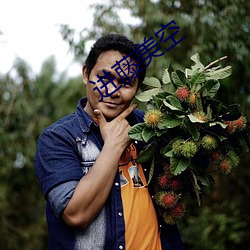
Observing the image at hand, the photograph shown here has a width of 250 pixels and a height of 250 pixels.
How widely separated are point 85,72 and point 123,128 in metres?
0.36

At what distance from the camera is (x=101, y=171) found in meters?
1.77

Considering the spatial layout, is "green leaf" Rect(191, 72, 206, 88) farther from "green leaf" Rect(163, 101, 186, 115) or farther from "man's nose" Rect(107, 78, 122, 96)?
"man's nose" Rect(107, 78, 122, 96)

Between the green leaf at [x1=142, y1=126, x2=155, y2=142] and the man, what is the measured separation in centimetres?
8

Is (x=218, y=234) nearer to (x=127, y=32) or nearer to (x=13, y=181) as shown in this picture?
(x=127, y=32)

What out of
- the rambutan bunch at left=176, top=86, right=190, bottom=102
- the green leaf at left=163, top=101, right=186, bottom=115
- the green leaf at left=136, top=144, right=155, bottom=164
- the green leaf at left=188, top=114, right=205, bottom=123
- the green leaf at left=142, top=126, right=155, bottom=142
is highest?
the rambutan bunch at left=176, top=86, right=190, bottom=102

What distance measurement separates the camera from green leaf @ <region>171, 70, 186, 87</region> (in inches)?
77.6

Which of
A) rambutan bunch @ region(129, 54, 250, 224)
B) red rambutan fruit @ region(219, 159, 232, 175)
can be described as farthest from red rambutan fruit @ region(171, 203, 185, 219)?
red rambutan fruit @ region(219, 159, 232, 175)

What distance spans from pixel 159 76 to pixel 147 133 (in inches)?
82.6

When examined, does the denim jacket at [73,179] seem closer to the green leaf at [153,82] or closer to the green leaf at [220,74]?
the green leaf at [153,82]

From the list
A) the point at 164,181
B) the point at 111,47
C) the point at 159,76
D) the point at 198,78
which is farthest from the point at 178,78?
the point at 159,76

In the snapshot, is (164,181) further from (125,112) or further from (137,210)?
(125,112)

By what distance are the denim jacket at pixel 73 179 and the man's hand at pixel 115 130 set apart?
66 millimetres

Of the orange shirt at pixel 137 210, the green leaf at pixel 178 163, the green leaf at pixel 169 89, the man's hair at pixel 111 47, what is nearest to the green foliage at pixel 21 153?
the green leaf at pixel 169 89

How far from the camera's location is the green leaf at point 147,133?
1860 millimetres
